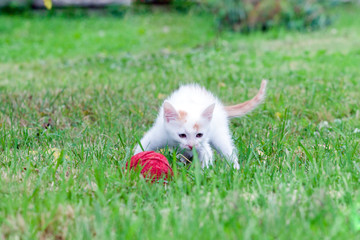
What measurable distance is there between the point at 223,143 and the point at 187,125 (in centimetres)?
27

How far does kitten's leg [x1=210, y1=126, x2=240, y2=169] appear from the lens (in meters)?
2.74

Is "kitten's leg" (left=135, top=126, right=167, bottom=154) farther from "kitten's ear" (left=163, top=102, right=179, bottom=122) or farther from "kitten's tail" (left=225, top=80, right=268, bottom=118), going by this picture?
"kitten's tail" (left=225, top=80, right=268, bottom=118)

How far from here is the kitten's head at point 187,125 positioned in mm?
2721

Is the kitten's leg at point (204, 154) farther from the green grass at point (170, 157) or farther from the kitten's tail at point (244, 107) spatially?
the kitten's tail at point (244, 107)

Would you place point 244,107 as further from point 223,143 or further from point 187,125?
point 187,125

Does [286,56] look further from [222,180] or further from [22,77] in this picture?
[222,180]

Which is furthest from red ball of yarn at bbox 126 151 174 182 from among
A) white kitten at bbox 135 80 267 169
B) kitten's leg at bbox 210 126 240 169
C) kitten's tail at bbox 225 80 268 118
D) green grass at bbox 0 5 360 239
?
kitten's tail at bbox 225 80 268 118

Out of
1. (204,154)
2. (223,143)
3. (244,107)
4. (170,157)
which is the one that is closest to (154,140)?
(170,157)

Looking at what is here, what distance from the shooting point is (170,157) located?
8.91 feet

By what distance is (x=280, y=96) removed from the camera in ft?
13.1

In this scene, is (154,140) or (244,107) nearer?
(154,140)

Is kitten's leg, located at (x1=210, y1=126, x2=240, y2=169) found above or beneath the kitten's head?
beneath

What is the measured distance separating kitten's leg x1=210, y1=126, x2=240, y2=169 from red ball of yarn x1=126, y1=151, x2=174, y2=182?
484 millimetres

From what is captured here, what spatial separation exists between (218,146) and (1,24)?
29.9 feet
